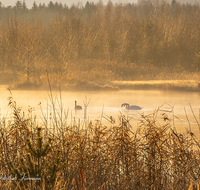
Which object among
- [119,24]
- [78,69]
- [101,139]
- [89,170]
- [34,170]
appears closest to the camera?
[34,170]

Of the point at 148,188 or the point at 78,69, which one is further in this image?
the point at 78,69

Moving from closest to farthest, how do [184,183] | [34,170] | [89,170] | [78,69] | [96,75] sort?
[34,170], [184,183], [89,170], [96,75], [78,69]

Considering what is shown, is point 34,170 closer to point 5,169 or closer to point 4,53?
point 5,169

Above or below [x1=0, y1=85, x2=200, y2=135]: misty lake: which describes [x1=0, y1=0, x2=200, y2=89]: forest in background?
above

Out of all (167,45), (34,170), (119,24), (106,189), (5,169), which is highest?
(119,24)

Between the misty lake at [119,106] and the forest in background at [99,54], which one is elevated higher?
the forest in background at [99,54]

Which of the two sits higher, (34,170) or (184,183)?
(34,170)

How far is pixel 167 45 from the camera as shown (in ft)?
109

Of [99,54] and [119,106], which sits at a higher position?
[99,54]

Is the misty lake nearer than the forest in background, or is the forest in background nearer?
the misty lake

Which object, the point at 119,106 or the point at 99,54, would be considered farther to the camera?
the point at 99,54

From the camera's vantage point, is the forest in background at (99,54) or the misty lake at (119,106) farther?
the forest in background at (99,54)

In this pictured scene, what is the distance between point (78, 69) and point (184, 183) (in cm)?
2885

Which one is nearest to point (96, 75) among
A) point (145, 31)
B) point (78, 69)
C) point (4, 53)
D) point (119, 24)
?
point (78, 69)
